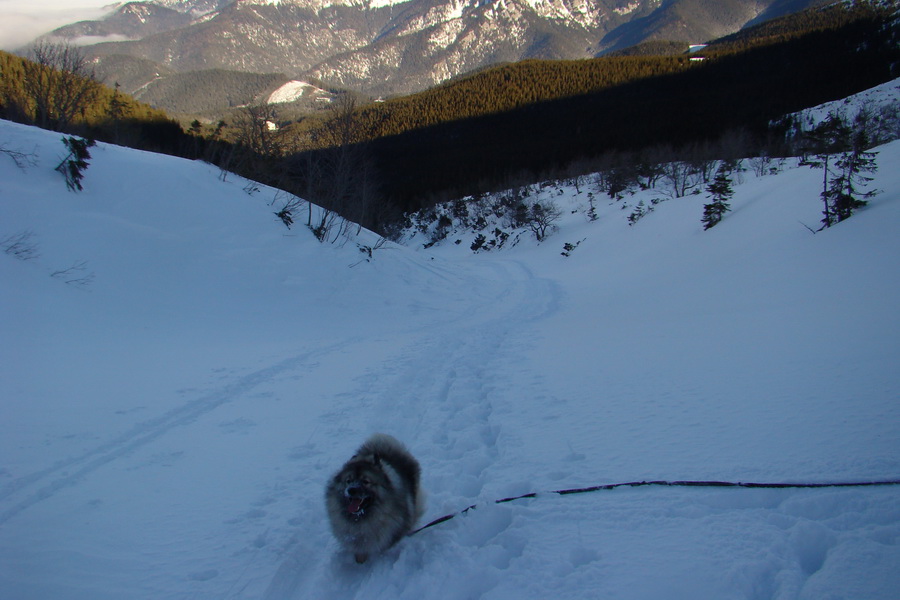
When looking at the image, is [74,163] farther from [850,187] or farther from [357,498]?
[850,187]

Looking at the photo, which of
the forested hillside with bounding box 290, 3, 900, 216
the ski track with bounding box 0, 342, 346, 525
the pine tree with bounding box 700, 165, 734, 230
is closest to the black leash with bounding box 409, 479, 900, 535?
the ski track with bounding box 0, 342, 346, 525

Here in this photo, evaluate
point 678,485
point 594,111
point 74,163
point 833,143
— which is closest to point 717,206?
point 833,143

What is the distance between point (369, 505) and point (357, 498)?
137 mm

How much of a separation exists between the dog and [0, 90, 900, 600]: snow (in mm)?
230

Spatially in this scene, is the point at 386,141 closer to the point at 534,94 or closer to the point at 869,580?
the point at 534,94

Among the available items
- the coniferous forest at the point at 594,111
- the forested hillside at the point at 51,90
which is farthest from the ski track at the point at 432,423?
the coniferous forest at the point at 594,111

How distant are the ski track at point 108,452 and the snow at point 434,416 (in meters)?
0.04

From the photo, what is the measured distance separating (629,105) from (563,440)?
276 ft

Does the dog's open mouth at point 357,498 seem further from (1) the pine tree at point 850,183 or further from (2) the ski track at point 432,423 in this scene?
(1) the pine tree at point 850,183

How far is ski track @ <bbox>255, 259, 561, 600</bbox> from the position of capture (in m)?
2.85

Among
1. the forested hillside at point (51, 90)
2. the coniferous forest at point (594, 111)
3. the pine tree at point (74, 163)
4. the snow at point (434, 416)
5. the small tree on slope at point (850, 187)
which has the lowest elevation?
the snow at point (434, 416)

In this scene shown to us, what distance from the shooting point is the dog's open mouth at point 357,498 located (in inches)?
101

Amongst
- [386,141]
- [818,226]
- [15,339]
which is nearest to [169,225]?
[15,339]

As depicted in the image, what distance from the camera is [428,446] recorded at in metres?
4.55
